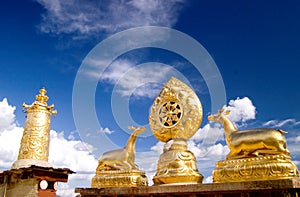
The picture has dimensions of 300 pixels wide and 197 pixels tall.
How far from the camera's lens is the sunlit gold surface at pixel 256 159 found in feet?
19.6

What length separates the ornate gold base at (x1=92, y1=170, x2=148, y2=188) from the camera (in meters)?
7.98

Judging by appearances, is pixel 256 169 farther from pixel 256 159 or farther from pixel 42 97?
pixel 42 97

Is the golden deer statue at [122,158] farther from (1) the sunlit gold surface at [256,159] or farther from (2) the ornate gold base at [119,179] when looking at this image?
(1) the sunlit gold surface at [256,159]

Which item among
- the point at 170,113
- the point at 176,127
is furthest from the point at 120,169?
the point at 170,113

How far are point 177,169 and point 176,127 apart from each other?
1.31 metres

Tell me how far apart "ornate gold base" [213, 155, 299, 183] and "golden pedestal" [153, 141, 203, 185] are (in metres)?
0.71

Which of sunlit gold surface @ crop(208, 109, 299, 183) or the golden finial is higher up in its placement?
the golden finial

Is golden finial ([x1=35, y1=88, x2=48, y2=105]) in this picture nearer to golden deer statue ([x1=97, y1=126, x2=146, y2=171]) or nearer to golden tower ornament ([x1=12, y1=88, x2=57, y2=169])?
golden tower ornament ([x1=12, y1=88, x2=57, y2=169])

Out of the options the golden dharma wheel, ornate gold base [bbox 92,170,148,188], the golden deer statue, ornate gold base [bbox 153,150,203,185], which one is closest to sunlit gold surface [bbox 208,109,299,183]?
ornate gold base [bbox 153,150,203,185]

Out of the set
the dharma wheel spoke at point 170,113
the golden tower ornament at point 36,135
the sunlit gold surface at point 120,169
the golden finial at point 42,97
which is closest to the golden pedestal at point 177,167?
the sunlit gold surface at point 120,169

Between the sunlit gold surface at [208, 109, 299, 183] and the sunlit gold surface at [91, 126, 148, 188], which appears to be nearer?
the sunlit gold surface at [208, 109, 299, 183]

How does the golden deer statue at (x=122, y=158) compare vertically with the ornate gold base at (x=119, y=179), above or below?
above

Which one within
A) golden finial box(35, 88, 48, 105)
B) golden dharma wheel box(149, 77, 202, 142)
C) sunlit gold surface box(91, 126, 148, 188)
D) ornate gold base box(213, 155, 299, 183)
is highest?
golden finial box(35, 88, 48, 105)

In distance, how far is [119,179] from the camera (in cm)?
809
